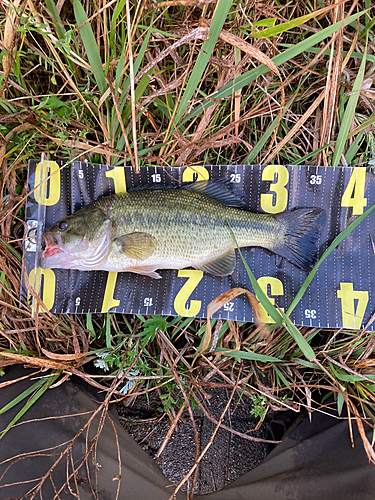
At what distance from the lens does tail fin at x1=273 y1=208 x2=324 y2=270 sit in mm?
2623

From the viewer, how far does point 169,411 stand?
2721 mm

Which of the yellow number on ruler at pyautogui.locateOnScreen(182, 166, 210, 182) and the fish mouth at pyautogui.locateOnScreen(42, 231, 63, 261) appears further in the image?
the yellow number on ruler at pyautogui.locateOnScreen(182, 166, 210, 182)

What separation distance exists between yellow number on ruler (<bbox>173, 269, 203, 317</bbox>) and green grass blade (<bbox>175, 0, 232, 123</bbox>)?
125 cm

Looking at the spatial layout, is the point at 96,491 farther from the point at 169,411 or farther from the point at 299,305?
the point at 299,305

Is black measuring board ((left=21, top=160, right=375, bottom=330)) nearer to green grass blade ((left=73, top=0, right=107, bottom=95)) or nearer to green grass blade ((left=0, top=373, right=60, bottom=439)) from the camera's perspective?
green grass blade ((left=0, top=373, right=60, bottom=439))

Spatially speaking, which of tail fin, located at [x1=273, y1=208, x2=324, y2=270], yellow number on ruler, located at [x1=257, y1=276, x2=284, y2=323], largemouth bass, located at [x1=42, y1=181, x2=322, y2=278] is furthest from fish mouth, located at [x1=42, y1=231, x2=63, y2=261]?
tail fin, located at [x1=273, y1=208, x2=324, y2=270]

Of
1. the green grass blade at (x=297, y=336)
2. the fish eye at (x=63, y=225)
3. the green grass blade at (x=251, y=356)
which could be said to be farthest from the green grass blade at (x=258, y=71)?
the green grass blade at (x=251, y=356)

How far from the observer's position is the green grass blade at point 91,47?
2.17 meters

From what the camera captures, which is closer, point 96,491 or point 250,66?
point 96,491

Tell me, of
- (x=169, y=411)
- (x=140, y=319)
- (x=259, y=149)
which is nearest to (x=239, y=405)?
(x=169, y=411)

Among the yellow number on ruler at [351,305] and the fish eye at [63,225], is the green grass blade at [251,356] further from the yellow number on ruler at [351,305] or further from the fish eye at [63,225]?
the fish eye at [63,225]

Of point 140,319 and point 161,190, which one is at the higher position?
point 161,190

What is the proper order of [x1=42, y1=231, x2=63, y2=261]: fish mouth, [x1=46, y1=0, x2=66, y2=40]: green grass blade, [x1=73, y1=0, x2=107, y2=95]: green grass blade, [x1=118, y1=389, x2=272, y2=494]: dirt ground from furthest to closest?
[x1=118, y1=389, x2=272, y2=494]: dirt ground
[x1=42, y1=231, x2=63, y2=261]: fish mouth
[x1=46, y1=0, x2=66, y2=40]: green grass blade
[x1=73, y1=0, x2=107, y2=95]: green grass blade

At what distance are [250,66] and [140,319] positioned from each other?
7.66ft
